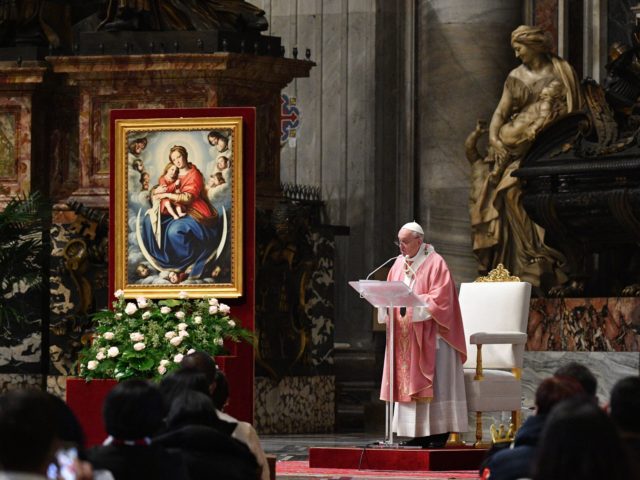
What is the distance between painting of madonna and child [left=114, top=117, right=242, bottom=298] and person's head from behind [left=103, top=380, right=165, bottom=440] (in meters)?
5.87

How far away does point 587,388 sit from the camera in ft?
19.7

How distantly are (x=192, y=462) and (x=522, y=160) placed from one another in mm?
8609

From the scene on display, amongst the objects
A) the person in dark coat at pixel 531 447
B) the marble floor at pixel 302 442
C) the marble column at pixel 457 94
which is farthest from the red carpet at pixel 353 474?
the marble column at pixel 457 94

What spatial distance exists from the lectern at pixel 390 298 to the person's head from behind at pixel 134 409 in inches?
192

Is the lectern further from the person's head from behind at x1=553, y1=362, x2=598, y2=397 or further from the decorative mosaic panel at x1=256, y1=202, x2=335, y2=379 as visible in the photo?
the person's head from behind at x1=553, y1=362, x2=598, y2=397

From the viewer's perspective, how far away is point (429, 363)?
10594 mm

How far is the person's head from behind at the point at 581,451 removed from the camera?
375 centimetres

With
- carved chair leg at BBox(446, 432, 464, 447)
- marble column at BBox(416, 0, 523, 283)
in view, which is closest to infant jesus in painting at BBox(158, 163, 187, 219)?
carved chair leg at BBox(446, 432, 464, 447)

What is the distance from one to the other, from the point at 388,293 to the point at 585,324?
3.61 metres

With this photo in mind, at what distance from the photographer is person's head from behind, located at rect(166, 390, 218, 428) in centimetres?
587

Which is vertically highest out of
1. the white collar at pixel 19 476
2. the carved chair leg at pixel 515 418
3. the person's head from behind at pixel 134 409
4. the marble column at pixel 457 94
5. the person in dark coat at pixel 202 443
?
the marble column at pixel 457 94

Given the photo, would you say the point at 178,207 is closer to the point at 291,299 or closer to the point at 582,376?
the point at 291,299

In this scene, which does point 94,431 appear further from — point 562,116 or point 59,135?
point 562,116

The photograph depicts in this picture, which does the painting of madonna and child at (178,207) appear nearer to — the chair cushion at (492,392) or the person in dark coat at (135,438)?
the chair cushion at (492,392)
